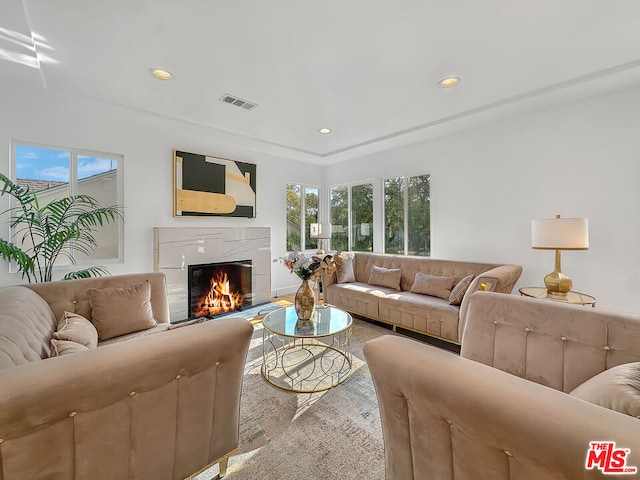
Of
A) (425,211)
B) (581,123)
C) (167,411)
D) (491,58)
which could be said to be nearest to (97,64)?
(167,411)

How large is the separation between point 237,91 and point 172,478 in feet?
10.2

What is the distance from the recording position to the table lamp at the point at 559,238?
2.47 m

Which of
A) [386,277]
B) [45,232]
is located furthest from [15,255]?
[386,277]

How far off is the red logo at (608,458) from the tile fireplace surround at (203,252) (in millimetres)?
4132

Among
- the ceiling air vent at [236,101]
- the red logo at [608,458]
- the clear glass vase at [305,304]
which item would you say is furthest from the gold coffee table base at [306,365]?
the ceiling air vent at [236,101]

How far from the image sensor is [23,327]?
1.37 meters

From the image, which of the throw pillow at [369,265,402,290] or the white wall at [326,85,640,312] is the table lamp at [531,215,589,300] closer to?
the white wall at [326,85,640,312]

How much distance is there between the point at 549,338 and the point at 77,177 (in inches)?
183

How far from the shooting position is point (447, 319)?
2928 millimetres

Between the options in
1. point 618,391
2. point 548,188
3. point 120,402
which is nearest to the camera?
point 618,391

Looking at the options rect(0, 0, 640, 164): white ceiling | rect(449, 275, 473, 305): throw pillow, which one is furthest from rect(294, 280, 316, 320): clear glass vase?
rect(0, 0, 640, 164): white ceiling

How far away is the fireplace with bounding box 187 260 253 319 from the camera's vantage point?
13.3 ft

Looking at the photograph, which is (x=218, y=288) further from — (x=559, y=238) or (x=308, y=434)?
(x=559, y=238)

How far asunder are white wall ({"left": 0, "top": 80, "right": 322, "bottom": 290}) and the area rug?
258cm
